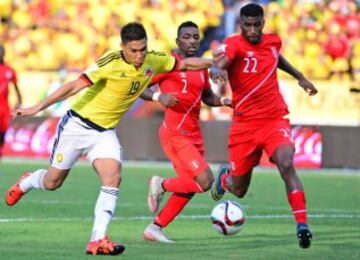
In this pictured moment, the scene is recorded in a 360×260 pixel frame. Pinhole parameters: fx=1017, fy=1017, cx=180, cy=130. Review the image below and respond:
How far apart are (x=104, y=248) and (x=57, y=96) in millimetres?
1457

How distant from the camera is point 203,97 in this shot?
1164 centimetres

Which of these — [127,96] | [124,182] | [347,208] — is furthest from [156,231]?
[124,182]

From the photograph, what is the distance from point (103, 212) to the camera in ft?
30.4

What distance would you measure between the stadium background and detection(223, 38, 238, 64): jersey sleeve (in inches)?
552

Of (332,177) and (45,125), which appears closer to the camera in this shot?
(332,177)

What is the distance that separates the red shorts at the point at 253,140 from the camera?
33.4ft

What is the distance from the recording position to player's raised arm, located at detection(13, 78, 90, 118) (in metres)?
9.22

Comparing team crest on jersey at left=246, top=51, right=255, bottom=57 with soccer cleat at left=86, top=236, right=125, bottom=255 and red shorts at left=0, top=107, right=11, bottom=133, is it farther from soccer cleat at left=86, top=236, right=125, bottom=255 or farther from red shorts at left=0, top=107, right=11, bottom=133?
red shorts at left=0, top=107, right=11, bottom=133

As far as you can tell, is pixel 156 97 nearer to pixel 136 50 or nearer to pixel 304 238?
pixel 136 50

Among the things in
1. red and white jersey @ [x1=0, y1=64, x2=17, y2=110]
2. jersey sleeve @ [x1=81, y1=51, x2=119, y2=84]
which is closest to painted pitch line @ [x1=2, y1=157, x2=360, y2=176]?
red and white jersey @ [x1=0, y1=64, x2=17, y2=110]

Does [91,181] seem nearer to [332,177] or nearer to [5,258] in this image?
[332,177]

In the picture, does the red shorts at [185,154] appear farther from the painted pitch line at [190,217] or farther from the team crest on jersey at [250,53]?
the painted pitch line at [190,217]

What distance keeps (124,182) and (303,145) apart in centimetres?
633

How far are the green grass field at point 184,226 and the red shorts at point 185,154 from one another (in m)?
0.72
